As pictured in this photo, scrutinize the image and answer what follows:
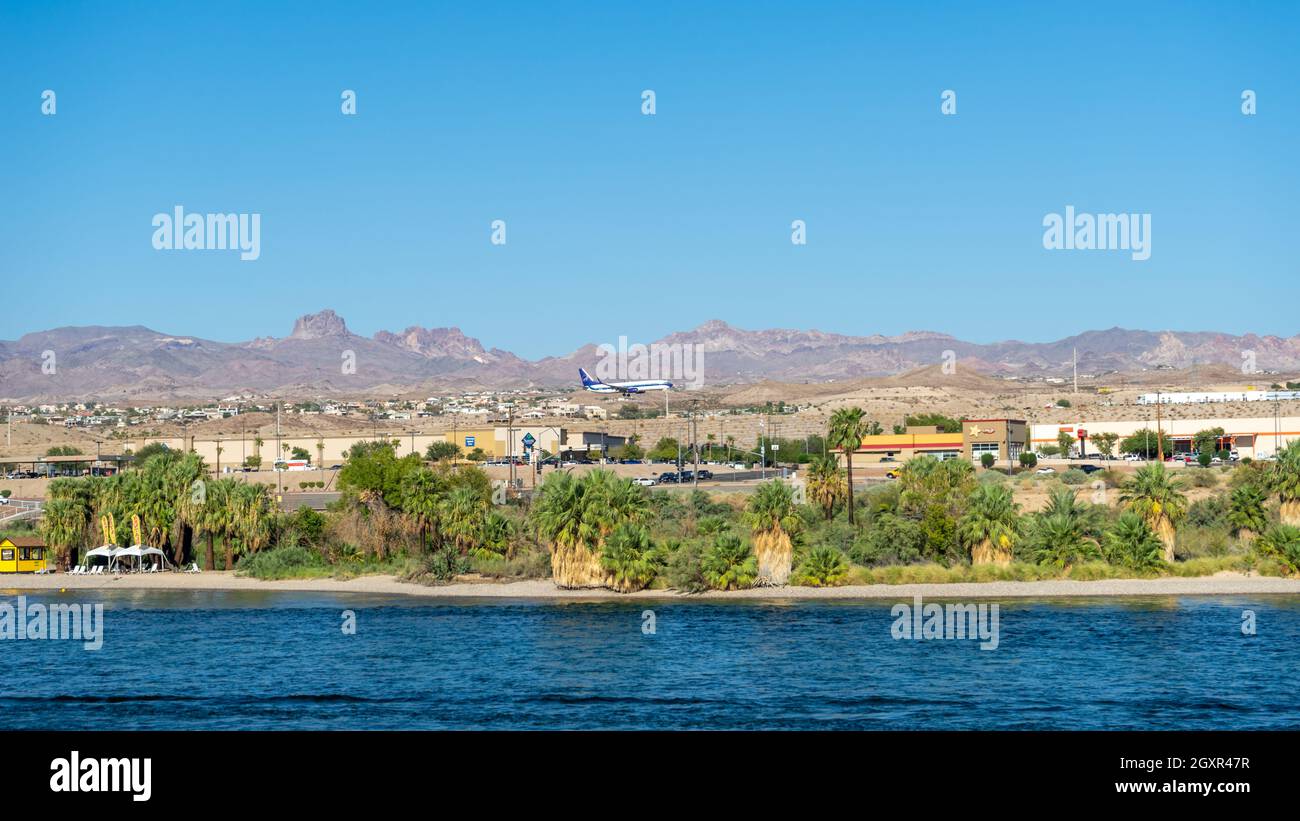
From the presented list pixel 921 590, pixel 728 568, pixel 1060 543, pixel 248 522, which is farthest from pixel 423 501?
pixel 1060 543

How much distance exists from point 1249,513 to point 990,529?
1323 centimetres

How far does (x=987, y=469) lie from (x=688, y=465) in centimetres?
2906

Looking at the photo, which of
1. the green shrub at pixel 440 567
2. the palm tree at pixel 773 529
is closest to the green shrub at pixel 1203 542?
the palm tree at pixel 773 529

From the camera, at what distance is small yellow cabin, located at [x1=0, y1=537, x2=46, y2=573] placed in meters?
61.3

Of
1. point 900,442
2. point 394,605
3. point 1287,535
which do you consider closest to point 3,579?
point 394,605

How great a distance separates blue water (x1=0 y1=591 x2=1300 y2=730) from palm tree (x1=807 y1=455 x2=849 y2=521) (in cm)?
1830

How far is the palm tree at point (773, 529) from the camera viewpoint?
164 ft

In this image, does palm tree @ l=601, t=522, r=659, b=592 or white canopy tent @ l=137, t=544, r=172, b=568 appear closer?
palm tree @ l=601, t=522, r=659, b=592

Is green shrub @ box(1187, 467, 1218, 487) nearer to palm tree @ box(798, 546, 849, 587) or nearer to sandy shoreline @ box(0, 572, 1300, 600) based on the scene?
sandy shoreline @ box(0, 572, 1300, 600)

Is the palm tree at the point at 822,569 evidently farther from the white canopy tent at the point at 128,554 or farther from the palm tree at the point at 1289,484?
the white canopy tent at the point at 128,554

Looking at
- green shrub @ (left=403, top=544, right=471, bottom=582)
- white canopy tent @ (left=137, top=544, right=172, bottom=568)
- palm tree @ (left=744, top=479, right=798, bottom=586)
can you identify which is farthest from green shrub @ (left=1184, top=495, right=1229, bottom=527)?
white canopy tent @ (left=137, top=544, right=172, bottom=568)

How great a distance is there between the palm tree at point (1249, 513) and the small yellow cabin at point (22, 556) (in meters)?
52.3

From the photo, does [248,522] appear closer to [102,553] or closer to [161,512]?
[161,512]
